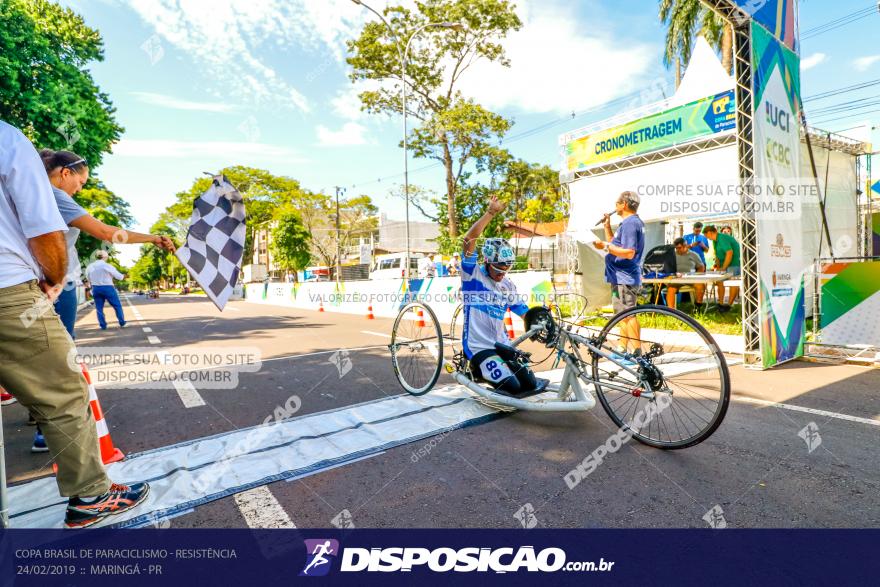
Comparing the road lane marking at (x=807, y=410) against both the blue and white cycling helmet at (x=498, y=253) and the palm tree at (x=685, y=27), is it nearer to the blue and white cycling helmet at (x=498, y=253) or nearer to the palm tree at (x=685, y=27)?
the blue and white cycling helmet at (x=498, y=253)

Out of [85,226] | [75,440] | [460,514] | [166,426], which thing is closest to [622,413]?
[460,514]

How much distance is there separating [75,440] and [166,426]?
74.1 inches

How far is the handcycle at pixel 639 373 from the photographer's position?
120 inches

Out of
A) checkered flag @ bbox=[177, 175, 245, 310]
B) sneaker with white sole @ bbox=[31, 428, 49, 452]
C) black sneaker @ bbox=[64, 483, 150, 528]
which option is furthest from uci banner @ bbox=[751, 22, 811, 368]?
sneaker with white sole @ bbox=[31, 428, 49, 452]

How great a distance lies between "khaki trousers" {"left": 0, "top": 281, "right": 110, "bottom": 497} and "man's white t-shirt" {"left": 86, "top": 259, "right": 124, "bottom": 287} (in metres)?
10.3

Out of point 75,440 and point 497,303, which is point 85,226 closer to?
point 75,440

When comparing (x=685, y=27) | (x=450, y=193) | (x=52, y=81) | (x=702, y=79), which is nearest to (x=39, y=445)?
(x=702, y=79)

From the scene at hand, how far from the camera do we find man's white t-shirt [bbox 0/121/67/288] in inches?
83.4

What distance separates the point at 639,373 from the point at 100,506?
332cm

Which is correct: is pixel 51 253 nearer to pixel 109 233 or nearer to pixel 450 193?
pixel 109 233

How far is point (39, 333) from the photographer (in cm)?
215

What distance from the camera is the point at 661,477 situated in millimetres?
2773

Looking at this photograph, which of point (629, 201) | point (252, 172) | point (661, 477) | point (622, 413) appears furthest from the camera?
point (252, 172)

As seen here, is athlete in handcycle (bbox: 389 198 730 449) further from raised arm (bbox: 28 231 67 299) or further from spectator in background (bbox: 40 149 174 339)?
raised arm (bbox: 28 231 67 299)
